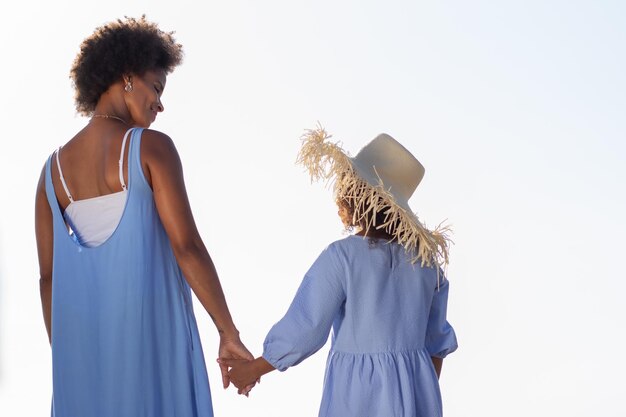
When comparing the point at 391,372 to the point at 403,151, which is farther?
the point at 403,151

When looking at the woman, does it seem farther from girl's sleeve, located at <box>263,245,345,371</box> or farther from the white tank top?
girl's sleeve, located at <box>263,245,345,371</box>

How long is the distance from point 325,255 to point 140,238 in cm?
49

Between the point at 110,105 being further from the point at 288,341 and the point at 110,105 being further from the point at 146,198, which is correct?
the point at 288,341

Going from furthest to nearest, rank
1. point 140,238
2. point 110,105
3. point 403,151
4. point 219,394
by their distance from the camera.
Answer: point 219,394
point 403,151
point 110,105
point 140,238

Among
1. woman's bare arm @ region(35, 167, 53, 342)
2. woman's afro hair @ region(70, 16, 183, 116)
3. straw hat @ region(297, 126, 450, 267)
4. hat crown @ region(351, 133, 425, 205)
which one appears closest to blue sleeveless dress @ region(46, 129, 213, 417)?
woman's bare arm @ region(35, 167, 53, 342)

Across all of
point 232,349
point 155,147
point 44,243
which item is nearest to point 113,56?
point 155,147

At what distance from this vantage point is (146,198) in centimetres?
231

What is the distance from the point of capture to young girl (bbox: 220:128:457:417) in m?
2.50

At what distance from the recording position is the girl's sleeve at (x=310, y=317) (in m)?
2.49

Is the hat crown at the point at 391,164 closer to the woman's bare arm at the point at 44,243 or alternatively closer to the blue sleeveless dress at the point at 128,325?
the blue sleeveless dress at the point at 128,325

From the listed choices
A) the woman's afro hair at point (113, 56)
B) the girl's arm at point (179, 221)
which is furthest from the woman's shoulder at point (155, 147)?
the woman's afro hair at point (113, 56)

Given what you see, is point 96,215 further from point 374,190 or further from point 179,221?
point 374,190

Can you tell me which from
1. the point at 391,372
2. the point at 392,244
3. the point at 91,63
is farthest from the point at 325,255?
the point at 91,63

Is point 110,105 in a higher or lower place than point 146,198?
higher
